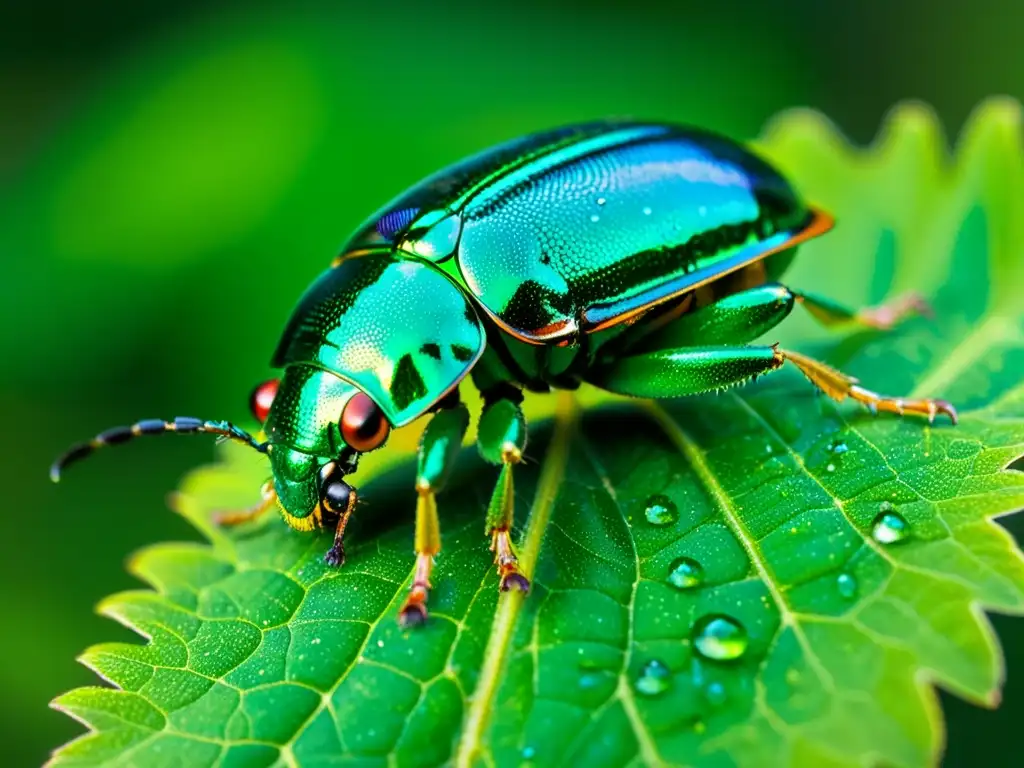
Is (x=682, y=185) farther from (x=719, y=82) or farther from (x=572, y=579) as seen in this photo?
(x=719, y=82)

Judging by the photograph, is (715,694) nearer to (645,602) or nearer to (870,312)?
(645,602)

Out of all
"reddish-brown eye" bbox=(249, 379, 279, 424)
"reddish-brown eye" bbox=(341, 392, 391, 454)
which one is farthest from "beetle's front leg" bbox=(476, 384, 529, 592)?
"reddish-brown eye" bbox=(249, 379, 279, 424)

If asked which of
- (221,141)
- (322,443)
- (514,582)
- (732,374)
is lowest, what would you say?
(514,582)

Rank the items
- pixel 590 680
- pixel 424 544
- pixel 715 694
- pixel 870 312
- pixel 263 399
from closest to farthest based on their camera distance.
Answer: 1. pixel 715 694
2. pixel 590 680
3. pixel 424 544
4. pixel 263 399
5. pixel 870 312

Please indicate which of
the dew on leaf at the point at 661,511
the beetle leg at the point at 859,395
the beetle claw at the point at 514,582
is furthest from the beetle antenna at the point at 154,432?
the beetle leg at the point at 859,395

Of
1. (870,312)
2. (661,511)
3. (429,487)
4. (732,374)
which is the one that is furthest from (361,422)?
(870,312)

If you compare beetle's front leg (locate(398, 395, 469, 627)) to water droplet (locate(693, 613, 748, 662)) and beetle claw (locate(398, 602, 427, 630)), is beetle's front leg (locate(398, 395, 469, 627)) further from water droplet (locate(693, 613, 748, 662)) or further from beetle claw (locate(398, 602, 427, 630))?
water droplet (locate(693, 613, 748, 662))
